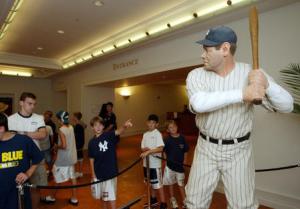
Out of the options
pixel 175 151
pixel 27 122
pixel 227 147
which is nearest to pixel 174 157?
pixel 175 151

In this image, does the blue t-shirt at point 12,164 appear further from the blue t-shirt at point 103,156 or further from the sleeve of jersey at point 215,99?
the sleeve of jersey at point 215,99

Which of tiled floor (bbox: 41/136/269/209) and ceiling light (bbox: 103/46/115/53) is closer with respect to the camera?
tiled floor (bbox: 41/136/269/209)

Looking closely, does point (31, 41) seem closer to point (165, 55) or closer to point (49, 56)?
point (49, 56)

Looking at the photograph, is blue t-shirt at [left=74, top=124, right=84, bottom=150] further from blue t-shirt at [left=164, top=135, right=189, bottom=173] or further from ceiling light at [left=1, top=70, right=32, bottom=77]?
ceiling light at [left=1, top=70, right=32, bottom=77]

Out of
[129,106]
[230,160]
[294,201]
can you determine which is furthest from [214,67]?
[129,106]

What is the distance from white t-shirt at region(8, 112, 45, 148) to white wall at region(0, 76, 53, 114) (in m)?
8.11

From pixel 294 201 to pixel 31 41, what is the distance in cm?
661

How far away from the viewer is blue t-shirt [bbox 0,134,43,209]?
2105 mm

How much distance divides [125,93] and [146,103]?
1.62m

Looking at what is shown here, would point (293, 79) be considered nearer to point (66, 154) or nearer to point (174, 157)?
point (174, 157)

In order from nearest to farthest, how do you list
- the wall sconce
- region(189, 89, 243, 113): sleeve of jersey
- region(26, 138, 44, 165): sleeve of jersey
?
region(189, 89, 243, 113): sleeve of jersey
region(26, 138, 44, 165): sleeve of jersey
the wall sconce

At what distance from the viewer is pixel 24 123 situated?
2.91 metres

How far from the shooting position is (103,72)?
725 cm

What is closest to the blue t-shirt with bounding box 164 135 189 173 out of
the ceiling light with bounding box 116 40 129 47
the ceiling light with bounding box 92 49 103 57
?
the ceiling light with bounding box 116 40 129 47
